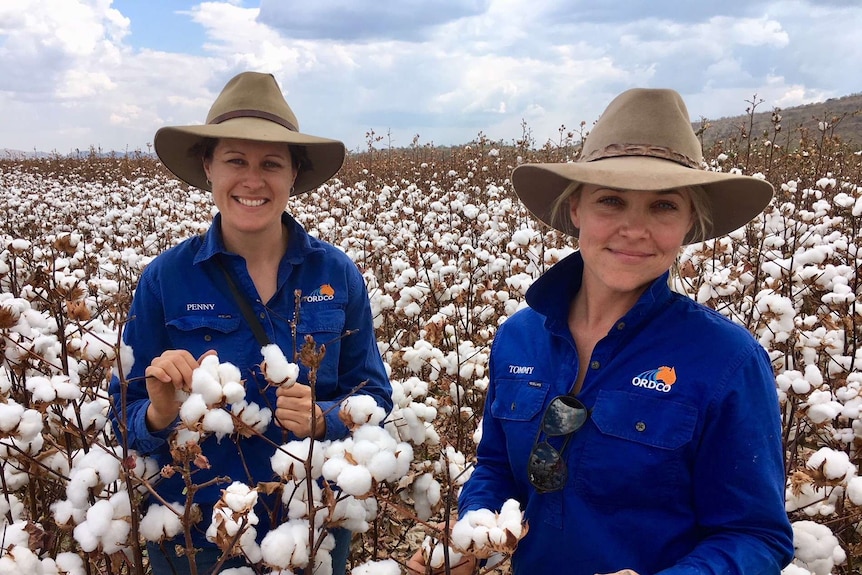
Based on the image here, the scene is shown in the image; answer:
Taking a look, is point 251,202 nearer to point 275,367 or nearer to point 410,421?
point 275,367

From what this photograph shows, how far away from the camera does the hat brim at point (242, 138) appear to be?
1.87 metres

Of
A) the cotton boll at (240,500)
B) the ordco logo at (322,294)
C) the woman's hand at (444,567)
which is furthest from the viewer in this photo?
the ordco logo at (322,294)

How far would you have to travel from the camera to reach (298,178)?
2.32 meters

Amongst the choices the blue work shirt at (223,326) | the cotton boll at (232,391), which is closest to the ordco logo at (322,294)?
the blue work shirt at (223,326)

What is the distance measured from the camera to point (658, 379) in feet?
4.40

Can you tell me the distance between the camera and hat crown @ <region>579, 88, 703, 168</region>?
4.91ft

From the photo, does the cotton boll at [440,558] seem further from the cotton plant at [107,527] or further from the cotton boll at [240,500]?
the cotton plant at [107,527]

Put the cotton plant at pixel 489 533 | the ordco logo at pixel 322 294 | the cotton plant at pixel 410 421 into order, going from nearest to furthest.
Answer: the cotton plant at pixel 489 533 → the ordco logo at pixel 322 294 → the cotton plant at pixel 410 421

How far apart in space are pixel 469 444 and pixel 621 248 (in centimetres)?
230

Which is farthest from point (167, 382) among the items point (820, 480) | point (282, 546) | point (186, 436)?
point (820, 480)

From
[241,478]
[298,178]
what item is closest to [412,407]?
[241,478]

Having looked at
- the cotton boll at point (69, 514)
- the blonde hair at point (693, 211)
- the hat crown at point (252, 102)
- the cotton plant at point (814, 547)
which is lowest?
the cotton plant at point (814, 547)

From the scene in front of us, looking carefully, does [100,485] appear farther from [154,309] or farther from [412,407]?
[412,407]

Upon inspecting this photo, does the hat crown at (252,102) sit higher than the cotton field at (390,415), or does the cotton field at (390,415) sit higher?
the hat crown at (252,102)
